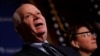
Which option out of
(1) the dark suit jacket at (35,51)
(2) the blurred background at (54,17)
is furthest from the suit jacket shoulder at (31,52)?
(2) the blurred background at (54,17)

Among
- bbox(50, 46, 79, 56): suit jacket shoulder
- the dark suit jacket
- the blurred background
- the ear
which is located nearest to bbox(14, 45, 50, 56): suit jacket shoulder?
the dark suit jacket

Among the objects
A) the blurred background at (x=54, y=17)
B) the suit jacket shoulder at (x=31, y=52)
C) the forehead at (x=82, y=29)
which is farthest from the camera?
the blurred background at (x=54, y=17)

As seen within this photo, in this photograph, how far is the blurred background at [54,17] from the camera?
1906 millimetres

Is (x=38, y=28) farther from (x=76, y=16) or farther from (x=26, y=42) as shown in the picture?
(x=76, y=16)

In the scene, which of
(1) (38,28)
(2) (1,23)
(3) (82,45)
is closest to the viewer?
(1) (38,28)

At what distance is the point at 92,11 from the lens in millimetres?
1936

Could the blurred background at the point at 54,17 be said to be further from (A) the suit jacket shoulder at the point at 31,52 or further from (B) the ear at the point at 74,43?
(A) the suit jacket shoulder at the point at 31,52

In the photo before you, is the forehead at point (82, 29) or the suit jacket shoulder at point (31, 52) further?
the forehead at point (82, 29)

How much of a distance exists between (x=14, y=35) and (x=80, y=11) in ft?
1.68

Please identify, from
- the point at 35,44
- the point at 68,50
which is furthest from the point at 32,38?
the point at 68,50

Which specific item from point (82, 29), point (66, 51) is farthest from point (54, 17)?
point (66, 51)

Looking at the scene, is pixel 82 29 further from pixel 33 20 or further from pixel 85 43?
pixel 33 20

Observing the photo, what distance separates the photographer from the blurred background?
1.91 metres

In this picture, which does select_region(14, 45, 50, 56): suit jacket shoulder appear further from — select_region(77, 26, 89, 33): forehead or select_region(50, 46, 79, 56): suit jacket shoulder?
select_region(77, 26, 89, 33): forehead
